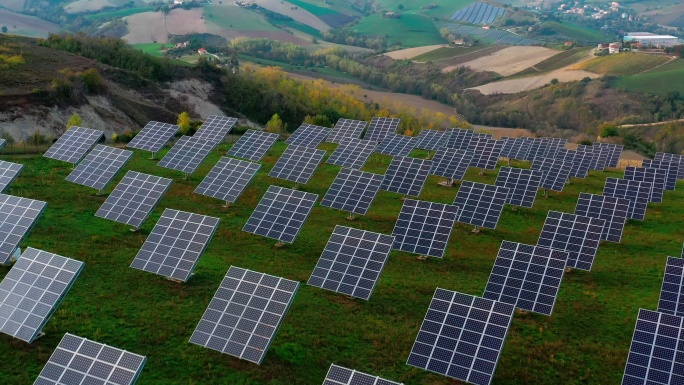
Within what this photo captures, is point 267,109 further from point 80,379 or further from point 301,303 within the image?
point 80,379

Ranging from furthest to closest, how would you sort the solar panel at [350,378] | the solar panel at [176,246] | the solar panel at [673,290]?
the solar panel at [176,246]
the solar panel at [673,290]
the solar panel at [350,378]

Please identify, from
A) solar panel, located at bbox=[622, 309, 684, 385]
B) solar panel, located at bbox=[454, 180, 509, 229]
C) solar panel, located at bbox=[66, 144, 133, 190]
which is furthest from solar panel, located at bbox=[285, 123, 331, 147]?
solar panel, located at bbox=[622, 309, 684, 385]

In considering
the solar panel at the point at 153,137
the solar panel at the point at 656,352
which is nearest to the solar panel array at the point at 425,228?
the solar panel at the point at 656,352

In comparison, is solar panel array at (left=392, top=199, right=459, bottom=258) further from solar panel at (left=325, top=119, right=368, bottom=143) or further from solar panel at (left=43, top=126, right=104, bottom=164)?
solar panel at (left=43, top=126, right=104, bottom=164)

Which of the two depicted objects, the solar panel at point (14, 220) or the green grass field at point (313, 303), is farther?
the solar panel at point (14, 220)

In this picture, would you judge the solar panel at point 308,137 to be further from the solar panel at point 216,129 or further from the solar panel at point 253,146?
the solar panel at point 216,129

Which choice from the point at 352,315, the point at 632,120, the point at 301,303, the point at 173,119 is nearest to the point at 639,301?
the point at 352,315

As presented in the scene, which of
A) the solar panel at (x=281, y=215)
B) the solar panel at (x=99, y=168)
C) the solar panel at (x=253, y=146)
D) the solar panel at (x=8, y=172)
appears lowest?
the solar panel at (x=253, y=146)
